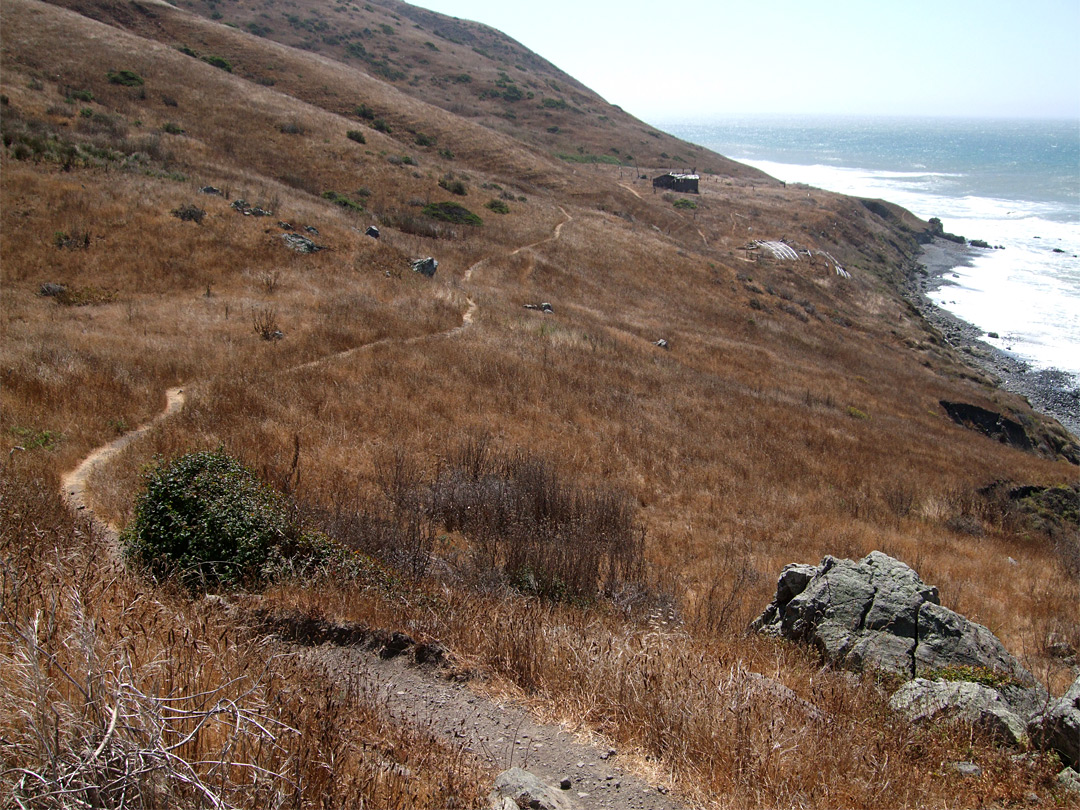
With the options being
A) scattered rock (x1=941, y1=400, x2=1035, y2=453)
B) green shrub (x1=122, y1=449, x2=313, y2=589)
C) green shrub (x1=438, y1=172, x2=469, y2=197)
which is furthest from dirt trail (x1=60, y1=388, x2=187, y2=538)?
green shrub (x1=438, y1=172, x2=469, y2=197)

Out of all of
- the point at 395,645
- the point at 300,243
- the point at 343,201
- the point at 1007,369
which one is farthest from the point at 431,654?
the point at 1007,369

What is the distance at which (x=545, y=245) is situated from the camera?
35.8 metres

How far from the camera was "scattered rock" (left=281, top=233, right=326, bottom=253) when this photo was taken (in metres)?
21.6

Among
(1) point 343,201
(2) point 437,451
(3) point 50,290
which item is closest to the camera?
(2) point 437,451

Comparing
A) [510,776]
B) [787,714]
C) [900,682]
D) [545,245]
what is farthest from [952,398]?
[510,776]

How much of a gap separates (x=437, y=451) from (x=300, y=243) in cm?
1379

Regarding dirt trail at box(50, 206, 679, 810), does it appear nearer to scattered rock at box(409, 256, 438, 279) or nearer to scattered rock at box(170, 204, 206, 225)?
scattered rock at box(170, 204, 206, 225)

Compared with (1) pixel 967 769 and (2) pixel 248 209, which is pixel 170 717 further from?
(2) pixel 248 209

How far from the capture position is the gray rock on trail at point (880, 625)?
A: 6.71m

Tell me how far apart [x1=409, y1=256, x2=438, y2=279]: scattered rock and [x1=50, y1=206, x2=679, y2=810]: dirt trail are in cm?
2077

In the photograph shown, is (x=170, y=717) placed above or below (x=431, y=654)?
above

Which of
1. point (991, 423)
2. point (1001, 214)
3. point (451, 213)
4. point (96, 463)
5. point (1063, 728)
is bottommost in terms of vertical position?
point (96, 463)

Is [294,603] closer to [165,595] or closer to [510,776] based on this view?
[165,595]

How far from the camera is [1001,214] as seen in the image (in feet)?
295
